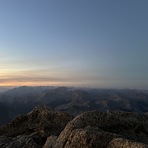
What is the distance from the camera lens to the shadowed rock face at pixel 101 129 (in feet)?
79.5

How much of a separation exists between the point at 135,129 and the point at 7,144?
16.1 meters

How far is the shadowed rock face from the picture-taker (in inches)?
954

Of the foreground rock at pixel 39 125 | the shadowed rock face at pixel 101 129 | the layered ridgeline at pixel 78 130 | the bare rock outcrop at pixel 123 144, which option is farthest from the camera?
the foreground rock at pixel 39 125

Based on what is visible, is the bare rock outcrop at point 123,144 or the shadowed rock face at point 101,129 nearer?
the bare rock outcrop at point 123,144

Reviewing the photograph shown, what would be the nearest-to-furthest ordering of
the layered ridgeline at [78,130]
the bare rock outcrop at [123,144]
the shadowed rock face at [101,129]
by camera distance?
1. the bare rock outcrop at [123,144]
2. the layered ridgeline at [78,130]
3. the shadowed rock face at [101,129]

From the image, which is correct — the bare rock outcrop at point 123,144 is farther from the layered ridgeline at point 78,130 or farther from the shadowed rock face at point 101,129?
the shadowed rock face at point 101,129

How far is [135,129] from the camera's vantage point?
1325 inches

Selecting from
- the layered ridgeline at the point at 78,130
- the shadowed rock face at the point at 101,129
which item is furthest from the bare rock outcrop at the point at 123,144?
the shadowed rock face at the point at 101,129

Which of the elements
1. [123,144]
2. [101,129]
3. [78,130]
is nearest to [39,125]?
[101,129]

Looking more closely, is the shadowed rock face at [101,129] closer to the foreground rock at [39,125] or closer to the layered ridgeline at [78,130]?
the layered ridgeline at [78,130]

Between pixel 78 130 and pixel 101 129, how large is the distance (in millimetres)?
4127

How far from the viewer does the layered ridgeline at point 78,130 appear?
79.0 feet

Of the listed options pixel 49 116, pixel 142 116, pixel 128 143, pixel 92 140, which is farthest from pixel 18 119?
pixel 128 143

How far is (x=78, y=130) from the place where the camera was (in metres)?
26.2
